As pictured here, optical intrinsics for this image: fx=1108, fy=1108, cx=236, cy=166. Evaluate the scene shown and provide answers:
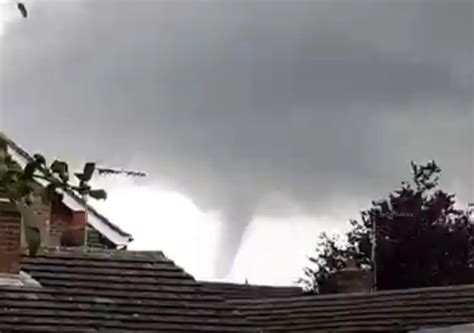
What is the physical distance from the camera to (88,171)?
6.51 ft

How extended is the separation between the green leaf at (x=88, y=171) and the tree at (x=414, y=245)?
A: 91.3ft

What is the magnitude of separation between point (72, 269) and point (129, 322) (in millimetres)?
1545

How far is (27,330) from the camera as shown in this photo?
10.8 meters

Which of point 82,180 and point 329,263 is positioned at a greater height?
point 329,263

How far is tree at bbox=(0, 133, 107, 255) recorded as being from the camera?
188 centimetres

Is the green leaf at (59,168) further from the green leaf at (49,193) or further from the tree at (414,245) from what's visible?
the tree at (414,245)

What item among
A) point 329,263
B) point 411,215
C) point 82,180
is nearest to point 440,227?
point 411,215

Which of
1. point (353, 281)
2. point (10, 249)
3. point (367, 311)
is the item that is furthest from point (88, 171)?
point (353, 281)

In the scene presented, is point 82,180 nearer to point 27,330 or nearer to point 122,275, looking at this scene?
point 27,330

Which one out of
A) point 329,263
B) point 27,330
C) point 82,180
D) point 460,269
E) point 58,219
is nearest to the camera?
point 82,180

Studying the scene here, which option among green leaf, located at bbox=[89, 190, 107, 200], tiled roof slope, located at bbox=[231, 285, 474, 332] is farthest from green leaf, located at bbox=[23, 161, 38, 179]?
tiled roof slope, located at bbox=[231, 285, 474, 332]

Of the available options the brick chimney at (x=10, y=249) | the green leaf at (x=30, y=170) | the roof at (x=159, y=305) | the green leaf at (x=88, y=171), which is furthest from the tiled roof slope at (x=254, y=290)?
the green leaf at (x=30, y=170)

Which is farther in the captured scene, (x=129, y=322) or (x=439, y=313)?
(x=439, y=313)

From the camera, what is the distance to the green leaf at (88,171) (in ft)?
6.46
